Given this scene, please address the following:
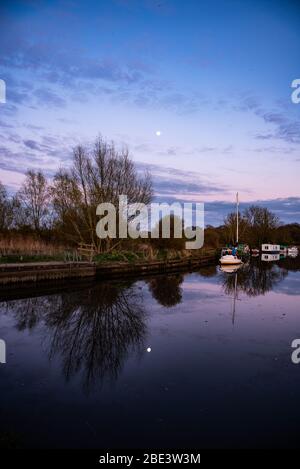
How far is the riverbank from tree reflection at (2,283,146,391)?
218 centimetres

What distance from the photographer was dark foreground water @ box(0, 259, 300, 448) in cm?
449

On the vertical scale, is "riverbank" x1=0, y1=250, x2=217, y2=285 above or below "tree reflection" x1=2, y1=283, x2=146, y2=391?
above

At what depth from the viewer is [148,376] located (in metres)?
6.33

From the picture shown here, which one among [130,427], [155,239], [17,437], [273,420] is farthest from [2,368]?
[155,239]

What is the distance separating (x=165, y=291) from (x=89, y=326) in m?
7.43

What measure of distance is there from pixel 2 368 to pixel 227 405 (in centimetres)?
389

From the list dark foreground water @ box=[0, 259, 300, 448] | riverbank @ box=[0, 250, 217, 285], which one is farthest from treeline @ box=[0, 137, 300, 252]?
dark foreground water @ box=[0, 259, 300, 448]

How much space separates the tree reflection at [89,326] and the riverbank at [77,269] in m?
2.18

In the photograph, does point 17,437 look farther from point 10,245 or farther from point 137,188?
point 137,188

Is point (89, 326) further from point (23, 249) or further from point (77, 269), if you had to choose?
point (23, 249)

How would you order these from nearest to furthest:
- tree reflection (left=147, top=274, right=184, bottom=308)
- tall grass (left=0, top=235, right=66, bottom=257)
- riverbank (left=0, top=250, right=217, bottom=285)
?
tree reflection (left=147, top=274, right=184, bottom=308)
riverbank (left=0, top=250, right=217, bottom=285)
tall grass (left=0, top=235, right=66, bottom=257)
